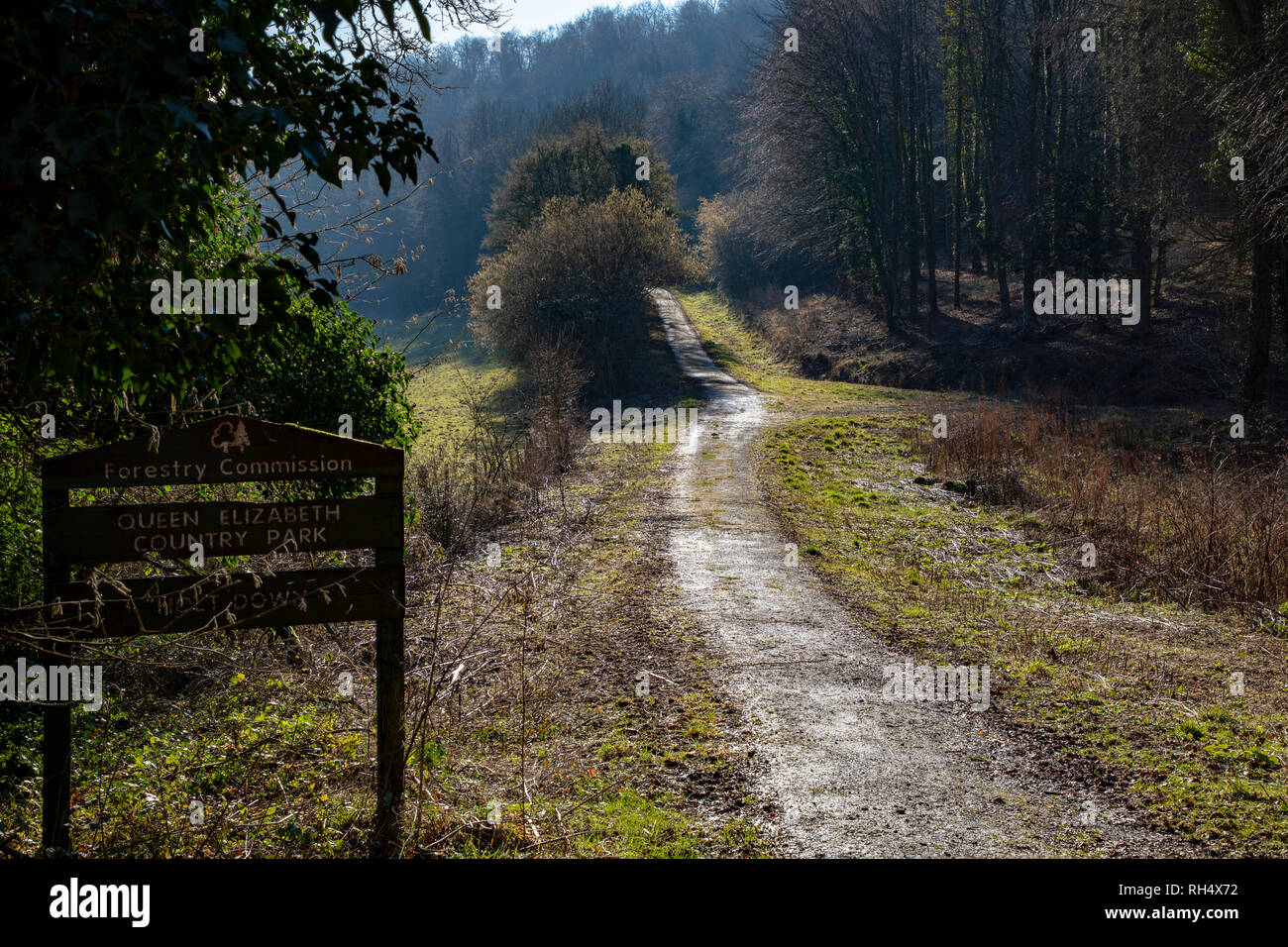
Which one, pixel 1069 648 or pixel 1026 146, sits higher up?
pixel 1026 146

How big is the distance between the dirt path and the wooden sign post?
2.38 metres

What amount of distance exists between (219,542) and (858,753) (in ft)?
13.0

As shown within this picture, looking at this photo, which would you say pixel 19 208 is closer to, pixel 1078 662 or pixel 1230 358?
pixel 1078 662

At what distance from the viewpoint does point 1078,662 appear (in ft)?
23.9

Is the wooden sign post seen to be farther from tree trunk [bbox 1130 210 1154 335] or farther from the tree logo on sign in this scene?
tree trunk [bbox 1130 210 1154 335]

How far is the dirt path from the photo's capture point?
4.56 m

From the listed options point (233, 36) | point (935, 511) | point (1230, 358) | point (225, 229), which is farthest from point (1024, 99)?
point (233, 36)

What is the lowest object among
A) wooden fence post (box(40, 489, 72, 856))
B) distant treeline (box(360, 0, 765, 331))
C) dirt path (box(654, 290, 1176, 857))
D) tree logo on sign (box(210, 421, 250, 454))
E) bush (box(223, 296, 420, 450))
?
dirt path (box(654, 290, 1176, 857))

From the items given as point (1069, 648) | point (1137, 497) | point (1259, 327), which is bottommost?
point (1069, 648)

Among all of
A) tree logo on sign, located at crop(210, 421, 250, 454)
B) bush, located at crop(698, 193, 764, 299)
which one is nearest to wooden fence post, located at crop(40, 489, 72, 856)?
tree logo on sign, located at crop(210, 421, 250, 454)

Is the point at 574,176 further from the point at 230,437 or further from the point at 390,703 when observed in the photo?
the point at 390,703

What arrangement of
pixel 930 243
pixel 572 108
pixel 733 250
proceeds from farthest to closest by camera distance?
pixel 572 108
pixel 733 250
pixel 930 243

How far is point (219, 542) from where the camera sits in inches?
160

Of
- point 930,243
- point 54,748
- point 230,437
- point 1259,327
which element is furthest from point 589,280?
point 54,748
